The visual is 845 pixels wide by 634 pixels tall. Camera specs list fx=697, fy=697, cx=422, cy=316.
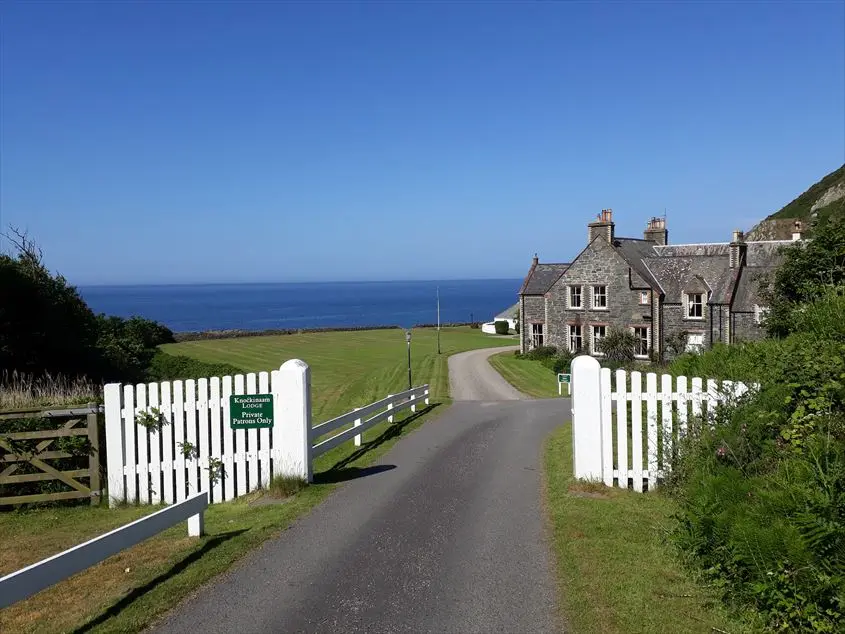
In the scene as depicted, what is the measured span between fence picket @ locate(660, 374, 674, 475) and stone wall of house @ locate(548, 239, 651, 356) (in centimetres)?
3479

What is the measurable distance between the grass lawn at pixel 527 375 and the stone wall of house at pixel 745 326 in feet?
35.7

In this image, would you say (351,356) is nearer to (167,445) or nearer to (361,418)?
(361,418)

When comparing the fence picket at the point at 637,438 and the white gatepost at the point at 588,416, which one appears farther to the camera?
the white gatepost at the point at 588,416

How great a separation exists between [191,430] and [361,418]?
5.36 metres

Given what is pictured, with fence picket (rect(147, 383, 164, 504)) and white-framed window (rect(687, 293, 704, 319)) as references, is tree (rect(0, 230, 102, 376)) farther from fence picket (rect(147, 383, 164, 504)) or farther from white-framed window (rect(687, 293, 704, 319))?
white-framed window (rect(687, 293, 704, 319))

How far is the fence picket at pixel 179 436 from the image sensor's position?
35.9ft

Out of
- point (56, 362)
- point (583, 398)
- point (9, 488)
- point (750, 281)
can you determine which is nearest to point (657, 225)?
point (750, 281)

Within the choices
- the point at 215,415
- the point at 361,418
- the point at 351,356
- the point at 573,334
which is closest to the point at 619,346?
the point at 573,334

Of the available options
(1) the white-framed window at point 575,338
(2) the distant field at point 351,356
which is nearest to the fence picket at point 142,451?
(2) the distant field at point 351,356

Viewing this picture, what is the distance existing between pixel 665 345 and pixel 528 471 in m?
33.4

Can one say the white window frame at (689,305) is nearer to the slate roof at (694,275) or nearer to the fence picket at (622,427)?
the slate roof at (694,275)

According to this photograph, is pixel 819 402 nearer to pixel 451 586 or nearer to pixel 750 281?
pixel 451 586

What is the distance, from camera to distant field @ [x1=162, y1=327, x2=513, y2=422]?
117 ft

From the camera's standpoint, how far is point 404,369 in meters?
43.7
